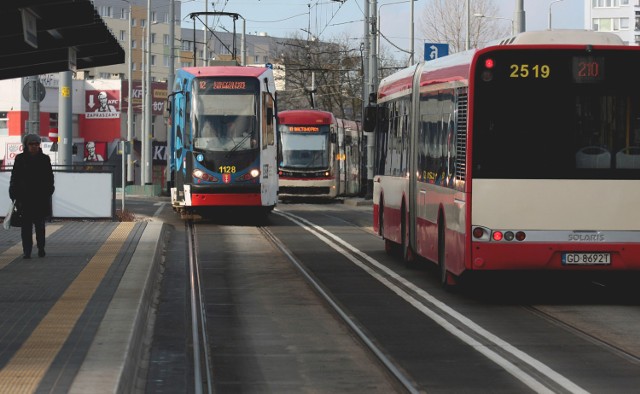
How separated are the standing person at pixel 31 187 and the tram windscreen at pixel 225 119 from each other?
12.2 m

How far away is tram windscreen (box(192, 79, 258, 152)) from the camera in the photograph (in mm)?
31516

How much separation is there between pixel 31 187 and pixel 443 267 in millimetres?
5887

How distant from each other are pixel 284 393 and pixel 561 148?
638 centimetres

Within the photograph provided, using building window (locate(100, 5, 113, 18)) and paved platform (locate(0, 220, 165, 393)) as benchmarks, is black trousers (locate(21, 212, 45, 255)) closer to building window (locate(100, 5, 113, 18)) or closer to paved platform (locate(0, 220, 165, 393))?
paved platform (locate(0, 220, 165, 393))

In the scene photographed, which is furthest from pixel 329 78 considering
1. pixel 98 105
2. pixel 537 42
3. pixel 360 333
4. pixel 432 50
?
pixel 360 333

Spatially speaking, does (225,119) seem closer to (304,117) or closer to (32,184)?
(32,184)

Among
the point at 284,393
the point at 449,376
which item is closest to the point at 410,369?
the point at 449,376

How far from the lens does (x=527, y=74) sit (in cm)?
1516

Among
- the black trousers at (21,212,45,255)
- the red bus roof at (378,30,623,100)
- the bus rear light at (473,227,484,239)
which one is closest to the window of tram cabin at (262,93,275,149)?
the black trousers at (21,212,45,255)

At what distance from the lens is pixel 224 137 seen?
104 feet

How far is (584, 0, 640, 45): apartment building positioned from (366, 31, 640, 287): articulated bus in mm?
146658

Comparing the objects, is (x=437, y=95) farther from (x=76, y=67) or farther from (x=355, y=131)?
(x=355, y=131)

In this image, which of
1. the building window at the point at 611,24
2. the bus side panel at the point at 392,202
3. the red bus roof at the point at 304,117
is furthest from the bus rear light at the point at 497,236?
the building window at the point at 611,24

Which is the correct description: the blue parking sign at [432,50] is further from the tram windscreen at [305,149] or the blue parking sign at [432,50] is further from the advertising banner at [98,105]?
the advertising banner at [98,105]
